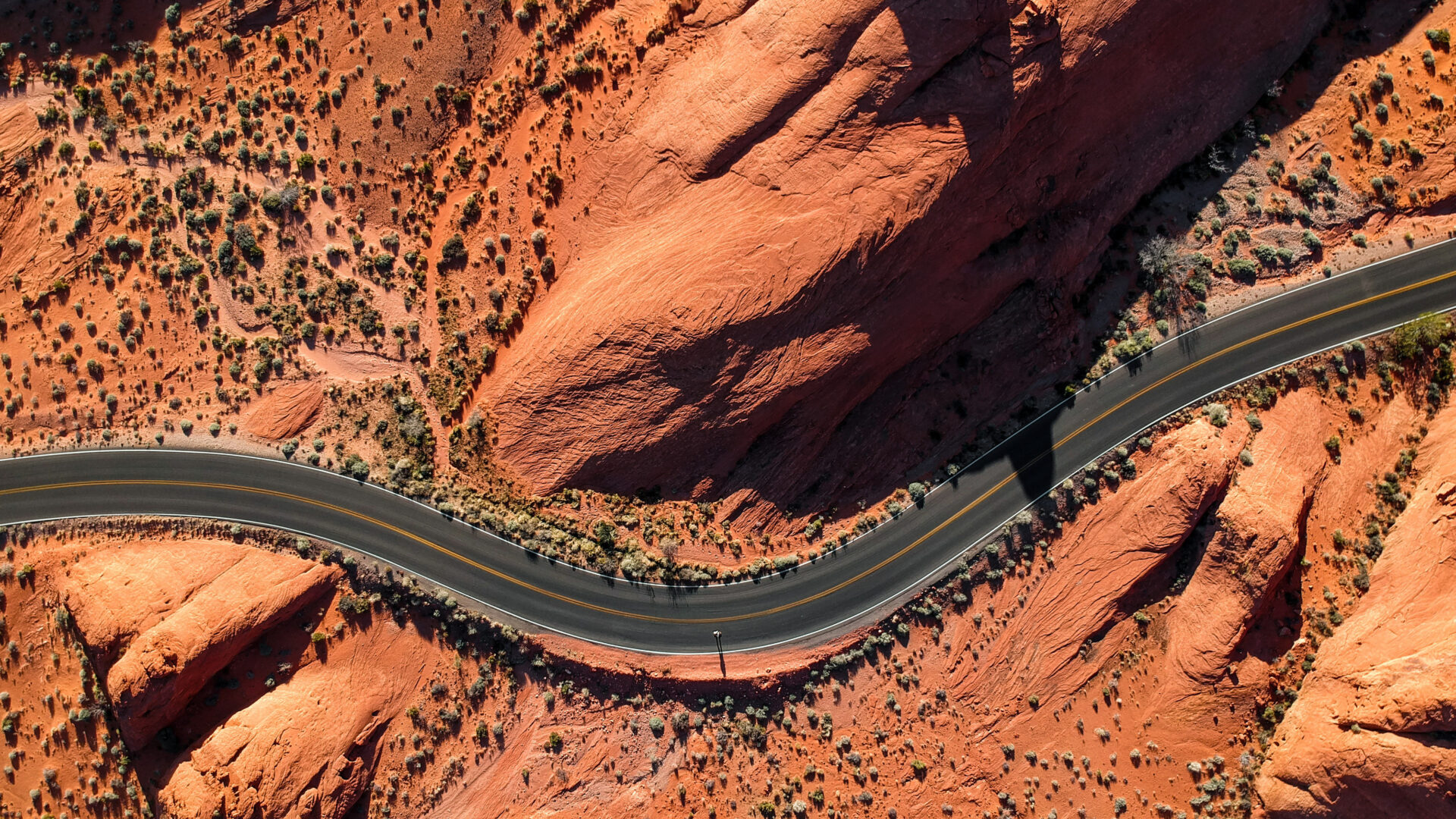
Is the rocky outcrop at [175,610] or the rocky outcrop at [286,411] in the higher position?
the rocky outcrop at [286,411]

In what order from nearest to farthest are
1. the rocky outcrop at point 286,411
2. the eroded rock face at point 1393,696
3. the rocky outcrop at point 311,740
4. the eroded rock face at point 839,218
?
the eroded rock face at point 1393,696
the eroded rock face at point 839,218
the rocky outcrop at point 311,740
the rocky outcrop at point 286,411

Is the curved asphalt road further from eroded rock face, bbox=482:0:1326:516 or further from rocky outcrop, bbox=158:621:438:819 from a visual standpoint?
rocky outcrop, bbox=158:621:438:819

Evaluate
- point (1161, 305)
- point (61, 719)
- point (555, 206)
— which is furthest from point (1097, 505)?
point (61, 719)

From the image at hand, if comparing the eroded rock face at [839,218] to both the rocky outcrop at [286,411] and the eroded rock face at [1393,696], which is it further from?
the eroded rock face at [1393,696]

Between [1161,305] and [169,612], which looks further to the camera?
[1161,305]

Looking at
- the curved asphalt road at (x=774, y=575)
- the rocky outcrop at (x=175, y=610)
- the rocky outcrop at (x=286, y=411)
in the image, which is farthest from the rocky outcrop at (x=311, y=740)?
the rocky outcrop at (x=286, y=411)

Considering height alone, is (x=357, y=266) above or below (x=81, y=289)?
below

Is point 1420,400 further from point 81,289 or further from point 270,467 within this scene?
point 81,289

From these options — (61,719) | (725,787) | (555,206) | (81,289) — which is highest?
(81,289)
